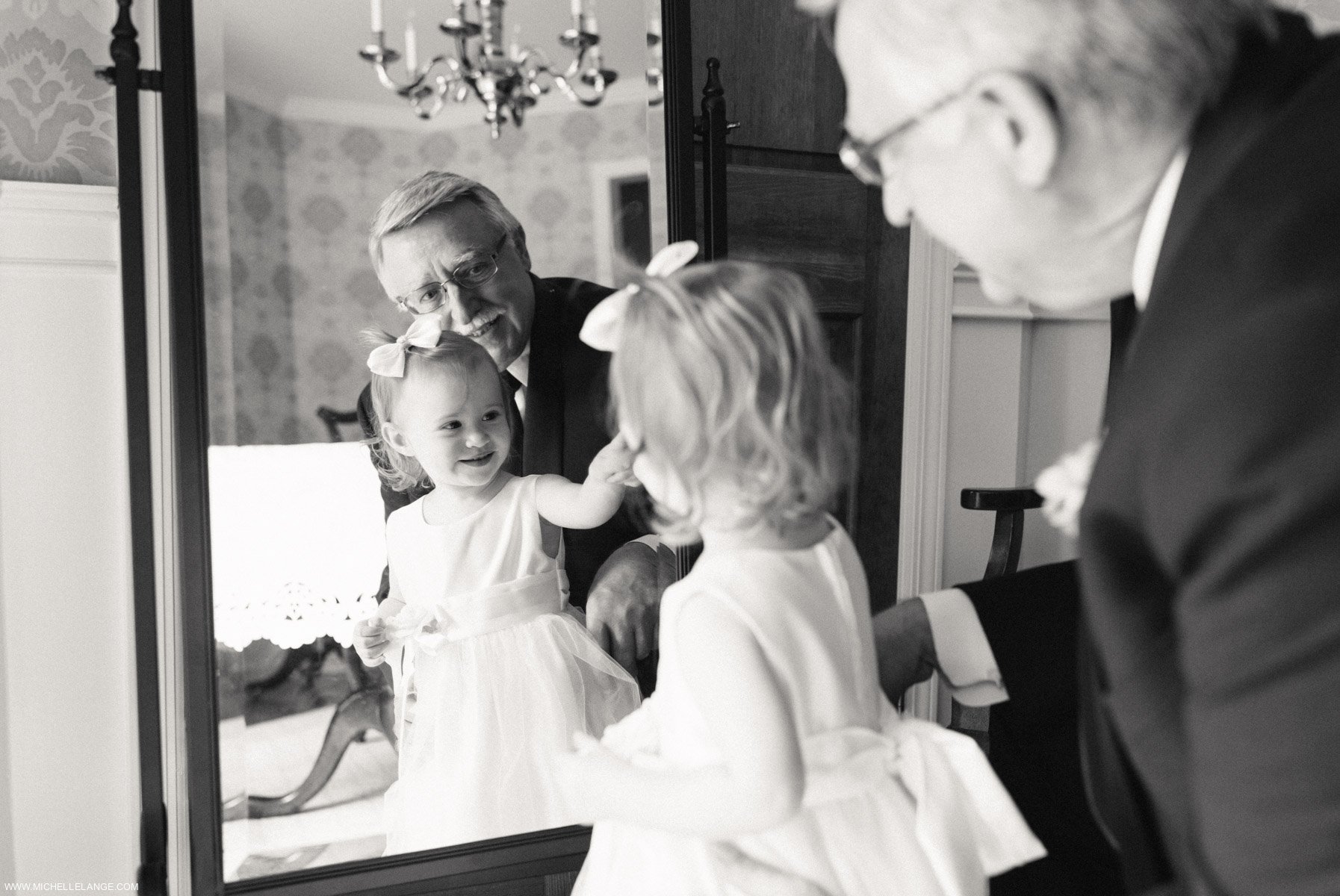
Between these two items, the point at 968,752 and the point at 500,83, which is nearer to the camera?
the point at 968,752

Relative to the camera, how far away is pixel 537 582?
1803mm

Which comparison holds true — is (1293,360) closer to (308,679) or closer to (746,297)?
(746,297)

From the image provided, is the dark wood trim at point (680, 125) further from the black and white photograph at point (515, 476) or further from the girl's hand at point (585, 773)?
the girl's hand at point (585, 773)

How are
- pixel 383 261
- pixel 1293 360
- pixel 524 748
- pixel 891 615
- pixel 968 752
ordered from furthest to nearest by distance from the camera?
pixel 524 748 → pixel 383 261 → pixel 891 615 → pixel 968 752 → pixel 1293 360

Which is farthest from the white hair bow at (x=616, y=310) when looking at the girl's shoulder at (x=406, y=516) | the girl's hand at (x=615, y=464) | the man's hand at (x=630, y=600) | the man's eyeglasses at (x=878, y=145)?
the man's hand at (x=630, y=600)

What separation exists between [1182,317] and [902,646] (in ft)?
2.48

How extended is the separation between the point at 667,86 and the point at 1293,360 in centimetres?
133

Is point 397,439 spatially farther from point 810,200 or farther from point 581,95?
point 810,200

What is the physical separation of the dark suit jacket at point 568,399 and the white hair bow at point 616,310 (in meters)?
0.63

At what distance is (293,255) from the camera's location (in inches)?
64.9

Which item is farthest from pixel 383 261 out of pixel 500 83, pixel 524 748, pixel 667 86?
pixel 524 748

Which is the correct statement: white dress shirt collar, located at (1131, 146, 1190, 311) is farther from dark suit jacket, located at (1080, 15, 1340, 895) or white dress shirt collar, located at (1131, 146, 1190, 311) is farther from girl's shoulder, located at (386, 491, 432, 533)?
girl's shoulder, located at (386, 491, 432, 533)

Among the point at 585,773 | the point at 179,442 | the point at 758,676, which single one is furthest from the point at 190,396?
the point at 758,676

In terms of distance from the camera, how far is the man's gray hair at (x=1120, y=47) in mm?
840
